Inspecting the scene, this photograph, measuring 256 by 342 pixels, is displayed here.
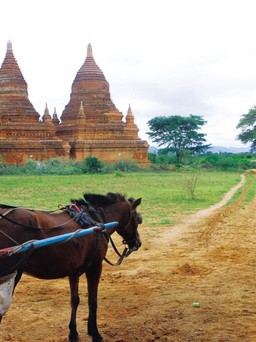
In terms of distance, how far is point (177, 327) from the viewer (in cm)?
552

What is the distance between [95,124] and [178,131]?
61.6ft

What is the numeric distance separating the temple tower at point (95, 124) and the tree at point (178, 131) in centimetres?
1406

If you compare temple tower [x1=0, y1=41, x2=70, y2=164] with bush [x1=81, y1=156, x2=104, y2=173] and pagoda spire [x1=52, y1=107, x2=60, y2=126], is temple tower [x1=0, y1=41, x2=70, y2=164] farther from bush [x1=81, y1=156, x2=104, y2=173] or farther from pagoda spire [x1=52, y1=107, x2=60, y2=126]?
pagoda spire [x1=52, y1=107, x2=60, y2=126]

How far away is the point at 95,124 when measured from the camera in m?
41.4

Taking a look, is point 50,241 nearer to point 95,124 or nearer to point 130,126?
point 95,124

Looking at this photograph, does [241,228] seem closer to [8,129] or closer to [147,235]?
[147,235]

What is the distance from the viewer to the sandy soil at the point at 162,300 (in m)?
5.41

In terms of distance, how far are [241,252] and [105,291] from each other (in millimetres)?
3734

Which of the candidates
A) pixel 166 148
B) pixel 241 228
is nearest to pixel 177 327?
pixel 241 228

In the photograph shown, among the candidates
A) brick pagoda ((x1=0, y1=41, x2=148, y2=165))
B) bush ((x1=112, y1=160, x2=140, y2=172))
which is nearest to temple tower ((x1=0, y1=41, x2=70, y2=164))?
brick pagoda ((x1=0, y1=41, x2=148, y2=165))

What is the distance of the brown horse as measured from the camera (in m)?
4.59

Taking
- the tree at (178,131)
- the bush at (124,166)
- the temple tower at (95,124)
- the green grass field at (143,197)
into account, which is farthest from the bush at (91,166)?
the tree at (178,131)

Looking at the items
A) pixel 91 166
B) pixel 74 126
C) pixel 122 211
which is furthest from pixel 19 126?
pixel 122 211

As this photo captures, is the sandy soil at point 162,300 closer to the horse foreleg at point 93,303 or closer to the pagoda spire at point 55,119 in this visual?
the horse foreleg at point 93,303
